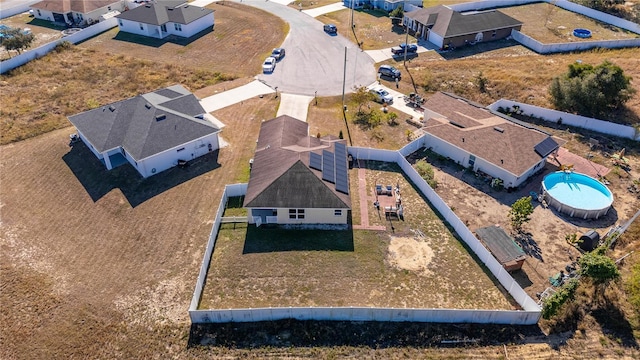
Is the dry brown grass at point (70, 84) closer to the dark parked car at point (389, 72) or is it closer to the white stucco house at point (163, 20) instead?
the white stucco house at point (163, 20)

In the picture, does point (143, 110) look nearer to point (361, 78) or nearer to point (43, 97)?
point (43, 97)

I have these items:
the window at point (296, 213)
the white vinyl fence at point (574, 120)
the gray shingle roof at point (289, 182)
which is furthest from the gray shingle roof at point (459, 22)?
the window at point (296, 213)

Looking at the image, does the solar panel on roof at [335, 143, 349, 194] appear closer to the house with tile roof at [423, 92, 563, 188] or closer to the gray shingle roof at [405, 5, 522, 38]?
the house with tile roof at [423, 92, 563, 188]

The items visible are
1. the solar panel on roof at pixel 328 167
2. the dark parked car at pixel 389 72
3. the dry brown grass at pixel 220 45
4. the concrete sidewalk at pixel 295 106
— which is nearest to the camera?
the solar panel on roof at pixel 328 167

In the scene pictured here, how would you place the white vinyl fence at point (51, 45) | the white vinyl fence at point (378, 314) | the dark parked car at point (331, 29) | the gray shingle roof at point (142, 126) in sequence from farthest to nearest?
the dark parked car at point (331, 29) < the white vinyl fence at point (51, 45) < the gray shingle roof at point (142, 126) < the white vinyl fence at point (378, 314)

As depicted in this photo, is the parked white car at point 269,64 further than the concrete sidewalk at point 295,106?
Yes

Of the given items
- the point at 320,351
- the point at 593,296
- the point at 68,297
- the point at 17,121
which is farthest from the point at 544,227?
the point at 17,121

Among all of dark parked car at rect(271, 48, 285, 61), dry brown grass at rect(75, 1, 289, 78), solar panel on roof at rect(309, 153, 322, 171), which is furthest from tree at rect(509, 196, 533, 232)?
dark parked car at rect(271, 48, 285, 61)
